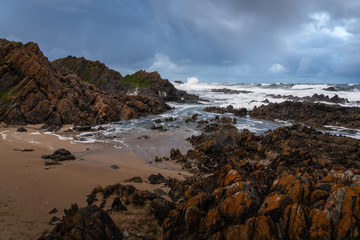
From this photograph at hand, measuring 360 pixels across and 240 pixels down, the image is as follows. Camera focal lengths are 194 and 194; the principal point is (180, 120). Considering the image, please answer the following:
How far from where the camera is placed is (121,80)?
169 feet

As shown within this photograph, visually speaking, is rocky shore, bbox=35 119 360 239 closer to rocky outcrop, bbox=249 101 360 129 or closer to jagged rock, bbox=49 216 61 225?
jagged rock, bbox=49 216 61 225

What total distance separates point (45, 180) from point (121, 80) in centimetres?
4716

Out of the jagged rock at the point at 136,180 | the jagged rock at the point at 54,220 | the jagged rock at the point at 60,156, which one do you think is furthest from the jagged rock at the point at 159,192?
the jagged rock at the point at 60,156

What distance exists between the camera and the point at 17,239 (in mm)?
4180

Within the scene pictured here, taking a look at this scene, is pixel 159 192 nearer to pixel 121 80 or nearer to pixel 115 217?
pixel 115 217

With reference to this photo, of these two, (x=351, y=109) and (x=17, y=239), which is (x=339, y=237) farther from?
(x=351, y=109)

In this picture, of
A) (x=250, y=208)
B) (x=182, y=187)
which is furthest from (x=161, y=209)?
(x=250, y=208)

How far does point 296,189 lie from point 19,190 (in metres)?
8.03

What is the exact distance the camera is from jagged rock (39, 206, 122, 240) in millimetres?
4086

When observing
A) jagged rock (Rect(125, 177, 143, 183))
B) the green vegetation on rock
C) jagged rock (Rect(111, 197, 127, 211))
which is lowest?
jagged rock (Rect(125, 177, 143, 183))

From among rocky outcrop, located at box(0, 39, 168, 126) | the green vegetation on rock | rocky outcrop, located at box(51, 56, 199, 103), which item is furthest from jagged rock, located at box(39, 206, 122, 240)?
the green vegetation on rock

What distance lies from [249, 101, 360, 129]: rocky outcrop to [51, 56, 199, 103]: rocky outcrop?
23543 millimetres

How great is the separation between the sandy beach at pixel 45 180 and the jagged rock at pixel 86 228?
58 cm

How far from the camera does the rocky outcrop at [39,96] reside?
20125 mm
